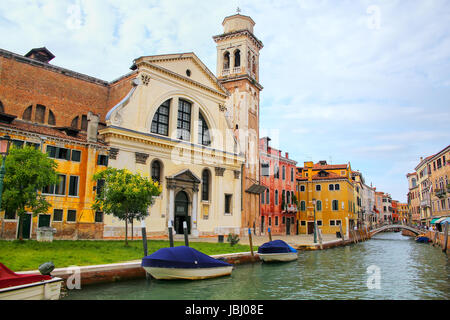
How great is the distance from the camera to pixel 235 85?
35219mm

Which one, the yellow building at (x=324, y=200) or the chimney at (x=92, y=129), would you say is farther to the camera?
the yellow building at (x=324, y=200)

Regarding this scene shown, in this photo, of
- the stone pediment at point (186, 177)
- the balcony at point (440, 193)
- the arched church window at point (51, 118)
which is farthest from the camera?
the balcony at point (440, 193)

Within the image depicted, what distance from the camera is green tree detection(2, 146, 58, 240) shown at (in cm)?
1493

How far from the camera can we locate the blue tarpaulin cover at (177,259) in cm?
1211

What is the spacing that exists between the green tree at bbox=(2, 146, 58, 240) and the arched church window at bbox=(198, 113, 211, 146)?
14.5 metres

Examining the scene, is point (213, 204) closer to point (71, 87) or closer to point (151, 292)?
point (71, 87)

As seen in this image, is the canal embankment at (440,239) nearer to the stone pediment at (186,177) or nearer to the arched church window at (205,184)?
the arched church window at (205,184)

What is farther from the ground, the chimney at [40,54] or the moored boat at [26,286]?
the chimney at [40,54]

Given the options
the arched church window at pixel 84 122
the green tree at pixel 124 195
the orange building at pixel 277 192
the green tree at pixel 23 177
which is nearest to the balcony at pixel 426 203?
the orange building at pixel 277 192

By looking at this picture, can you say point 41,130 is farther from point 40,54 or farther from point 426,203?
point 426,203

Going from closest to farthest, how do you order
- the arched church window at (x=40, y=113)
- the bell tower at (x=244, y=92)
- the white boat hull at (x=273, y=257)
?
the white boat hull at (x=273, y=257) < the arched church window at (x=40, y=113) < the bell tower at (x=244, y=92)

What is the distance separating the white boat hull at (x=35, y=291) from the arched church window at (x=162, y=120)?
17964 millimetres
